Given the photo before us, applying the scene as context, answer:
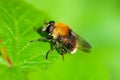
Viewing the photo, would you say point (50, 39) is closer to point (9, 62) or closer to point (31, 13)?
point (31, 13)

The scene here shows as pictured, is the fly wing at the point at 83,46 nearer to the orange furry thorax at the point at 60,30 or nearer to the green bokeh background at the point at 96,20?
the orange furry thorax at the point at 60,30

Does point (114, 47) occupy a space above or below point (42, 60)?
below

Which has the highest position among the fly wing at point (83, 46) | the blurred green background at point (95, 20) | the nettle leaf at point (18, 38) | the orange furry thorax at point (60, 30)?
the nettle leaf at point (18, 38)

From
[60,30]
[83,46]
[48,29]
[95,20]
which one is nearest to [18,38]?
[48,29]

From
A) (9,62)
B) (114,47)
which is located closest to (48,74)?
(9,62)

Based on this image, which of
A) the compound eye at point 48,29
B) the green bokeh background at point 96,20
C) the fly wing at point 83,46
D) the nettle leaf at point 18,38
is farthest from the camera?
the green bokeh background at point 96,20

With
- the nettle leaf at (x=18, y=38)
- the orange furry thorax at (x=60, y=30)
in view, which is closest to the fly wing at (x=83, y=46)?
the orange furry thorax at (x=60, y=30)

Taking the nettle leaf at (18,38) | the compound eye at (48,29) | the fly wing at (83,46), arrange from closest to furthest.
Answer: the nettle leaf at (18,38) < the compound eye at (48,29) < the fly wing at (83,46)

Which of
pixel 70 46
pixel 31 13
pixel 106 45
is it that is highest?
pixel 31 13
